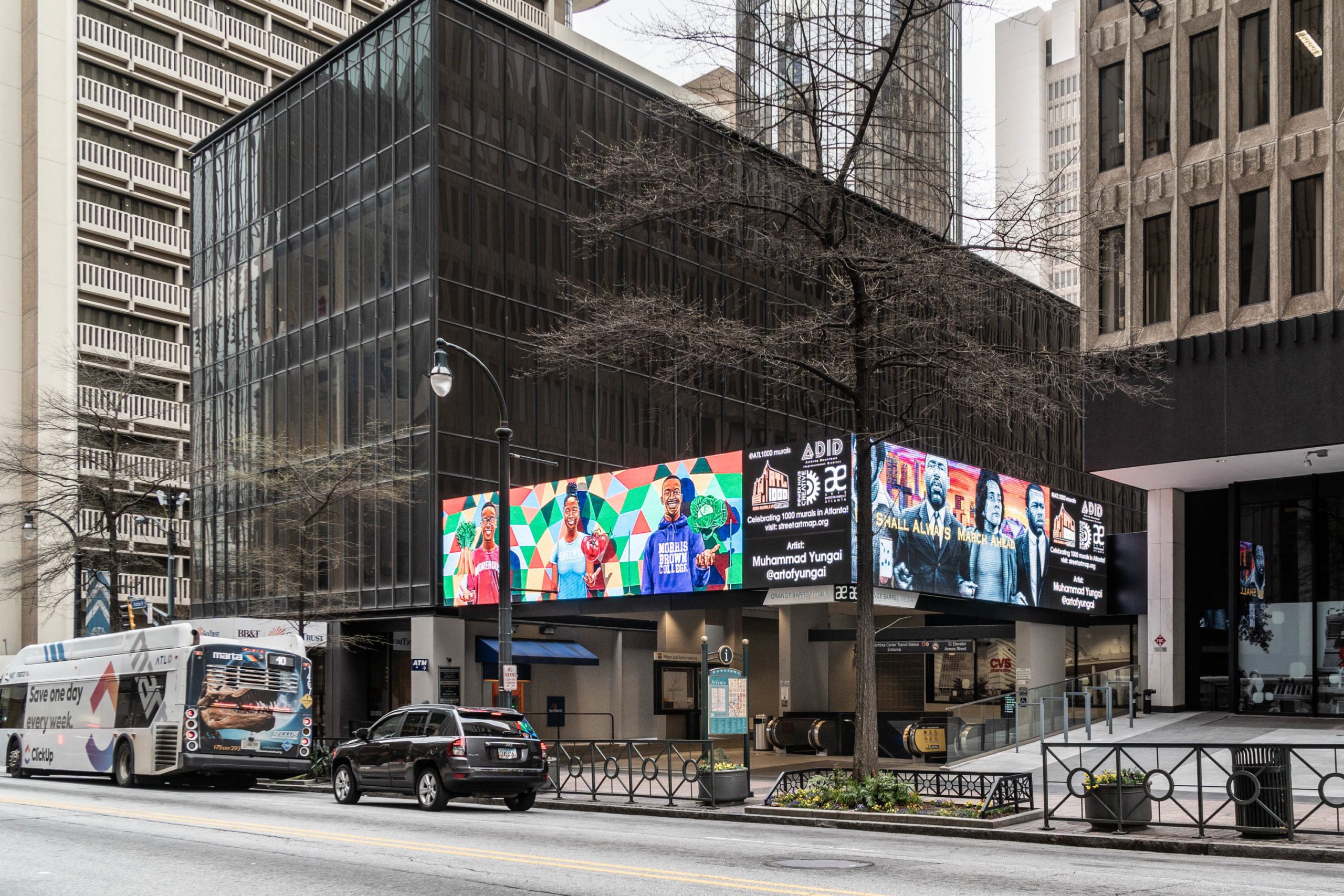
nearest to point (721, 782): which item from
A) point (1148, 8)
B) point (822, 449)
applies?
point (822, 449)

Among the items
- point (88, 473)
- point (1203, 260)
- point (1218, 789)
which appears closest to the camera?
point (1218, 789)

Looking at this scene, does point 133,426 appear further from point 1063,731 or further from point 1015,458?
point 1063,731

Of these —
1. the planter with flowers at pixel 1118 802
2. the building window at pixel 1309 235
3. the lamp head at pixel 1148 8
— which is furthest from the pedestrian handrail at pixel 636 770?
the lamp head at pixel 1148 8

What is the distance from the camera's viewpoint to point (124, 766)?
2766cm

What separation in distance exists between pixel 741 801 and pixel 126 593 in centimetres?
4700

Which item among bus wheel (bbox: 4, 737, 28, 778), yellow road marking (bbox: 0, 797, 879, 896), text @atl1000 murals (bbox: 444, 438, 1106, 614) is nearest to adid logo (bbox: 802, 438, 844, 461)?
text @atl1000 murals (bbox: 444, 438, 1106, 614)

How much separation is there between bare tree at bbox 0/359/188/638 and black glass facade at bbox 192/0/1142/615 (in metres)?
4.02

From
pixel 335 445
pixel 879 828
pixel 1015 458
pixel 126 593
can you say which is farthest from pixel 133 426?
pixel 879 828

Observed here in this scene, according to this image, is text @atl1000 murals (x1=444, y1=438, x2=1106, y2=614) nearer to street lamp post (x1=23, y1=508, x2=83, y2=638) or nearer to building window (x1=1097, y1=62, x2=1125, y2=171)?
building window (x1=1097, y1=62, x2=1125, y2=171)

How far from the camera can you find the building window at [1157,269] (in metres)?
31.5

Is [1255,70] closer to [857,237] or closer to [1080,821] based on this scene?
[857,237]

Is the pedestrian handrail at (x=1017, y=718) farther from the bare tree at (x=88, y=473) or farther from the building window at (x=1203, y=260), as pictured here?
the bare tree at (x=88, y=473)

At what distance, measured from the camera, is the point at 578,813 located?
2173 cm

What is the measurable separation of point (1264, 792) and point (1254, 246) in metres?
18.4
